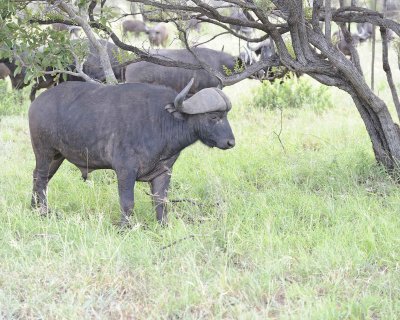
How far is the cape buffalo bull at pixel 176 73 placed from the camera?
10.9 metres

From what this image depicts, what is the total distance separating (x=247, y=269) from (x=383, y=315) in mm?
1022

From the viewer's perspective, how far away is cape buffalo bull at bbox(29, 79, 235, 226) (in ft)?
18.0

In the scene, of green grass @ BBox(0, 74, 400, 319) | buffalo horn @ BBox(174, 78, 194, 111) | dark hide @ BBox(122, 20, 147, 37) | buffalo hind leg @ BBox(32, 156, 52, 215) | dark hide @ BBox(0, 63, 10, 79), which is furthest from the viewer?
dark hide @ BBox(122, 20, 147, 37)

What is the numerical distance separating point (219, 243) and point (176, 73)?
21.5 feet

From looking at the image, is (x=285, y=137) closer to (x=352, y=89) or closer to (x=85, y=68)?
(x=352, y=89)

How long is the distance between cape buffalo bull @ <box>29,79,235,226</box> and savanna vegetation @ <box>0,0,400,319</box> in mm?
411

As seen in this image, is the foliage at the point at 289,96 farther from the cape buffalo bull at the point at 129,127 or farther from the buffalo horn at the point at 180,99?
the buffalo horn at the point at 180,99

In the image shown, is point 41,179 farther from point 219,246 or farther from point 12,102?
point 12,102

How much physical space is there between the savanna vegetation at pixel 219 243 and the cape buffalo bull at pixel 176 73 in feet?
10.4

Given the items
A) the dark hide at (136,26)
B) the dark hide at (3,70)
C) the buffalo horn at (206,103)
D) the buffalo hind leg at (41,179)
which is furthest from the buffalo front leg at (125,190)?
the dark hide at (136,26)

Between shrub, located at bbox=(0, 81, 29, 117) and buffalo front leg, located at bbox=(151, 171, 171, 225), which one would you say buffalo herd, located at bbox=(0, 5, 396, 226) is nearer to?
buffalo front leg, located at bbox=(151, 171, 171, 225)

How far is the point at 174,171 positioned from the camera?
7363 mm

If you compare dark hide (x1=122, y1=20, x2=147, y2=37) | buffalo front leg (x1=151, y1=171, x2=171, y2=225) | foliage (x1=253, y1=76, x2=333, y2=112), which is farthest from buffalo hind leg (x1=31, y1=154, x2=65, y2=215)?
dark hide (x1=122, y1=20, x2=147, y2=37)

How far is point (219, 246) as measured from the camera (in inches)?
196
